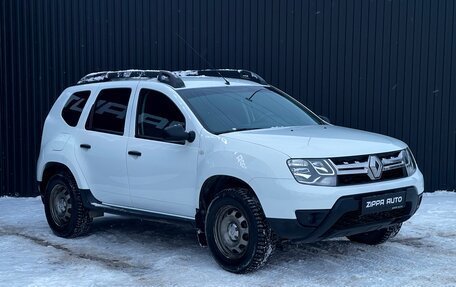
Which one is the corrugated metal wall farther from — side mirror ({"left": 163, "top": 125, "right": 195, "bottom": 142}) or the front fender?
the front fender

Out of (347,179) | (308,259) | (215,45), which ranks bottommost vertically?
(308,259)

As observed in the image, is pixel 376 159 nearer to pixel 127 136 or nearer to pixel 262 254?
pixel 262 254

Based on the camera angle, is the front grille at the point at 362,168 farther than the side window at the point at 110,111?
No

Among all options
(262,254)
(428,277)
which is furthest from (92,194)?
(428,277)

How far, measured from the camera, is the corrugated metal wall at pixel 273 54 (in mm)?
10266

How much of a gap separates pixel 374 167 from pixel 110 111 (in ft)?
9.68

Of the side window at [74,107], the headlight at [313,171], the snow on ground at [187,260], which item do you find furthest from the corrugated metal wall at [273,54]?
the headlight at [313,171]

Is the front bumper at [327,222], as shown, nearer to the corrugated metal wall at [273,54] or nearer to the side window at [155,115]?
the side window at [155,115]

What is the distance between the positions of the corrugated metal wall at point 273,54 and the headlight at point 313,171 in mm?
4963

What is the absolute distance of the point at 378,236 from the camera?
6914 mm

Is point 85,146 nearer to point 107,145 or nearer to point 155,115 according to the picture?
point 107,145

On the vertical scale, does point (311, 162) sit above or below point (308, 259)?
above

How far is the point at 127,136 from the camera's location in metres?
6.89

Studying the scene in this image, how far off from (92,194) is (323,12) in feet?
15.8
